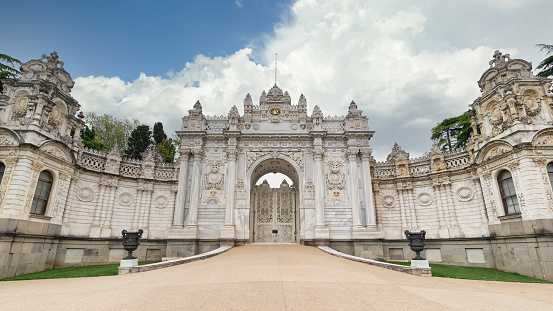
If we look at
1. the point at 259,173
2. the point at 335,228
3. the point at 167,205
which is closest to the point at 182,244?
the point at 167,205

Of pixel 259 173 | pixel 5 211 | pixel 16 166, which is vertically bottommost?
Answer: pixel 5 211

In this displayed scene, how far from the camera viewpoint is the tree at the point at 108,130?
32.5m

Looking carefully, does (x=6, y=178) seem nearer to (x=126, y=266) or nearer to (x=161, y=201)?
(x=126, y=266)

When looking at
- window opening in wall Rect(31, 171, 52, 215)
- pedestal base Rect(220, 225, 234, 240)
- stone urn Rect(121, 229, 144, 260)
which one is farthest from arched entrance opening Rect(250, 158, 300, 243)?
window opening in wall Rect(31, 171, 52, 215)

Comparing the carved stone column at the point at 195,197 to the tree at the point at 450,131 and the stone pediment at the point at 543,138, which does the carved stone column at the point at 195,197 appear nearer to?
the stone pediment at the point at 543,138

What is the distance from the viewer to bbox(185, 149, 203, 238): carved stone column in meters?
18.6

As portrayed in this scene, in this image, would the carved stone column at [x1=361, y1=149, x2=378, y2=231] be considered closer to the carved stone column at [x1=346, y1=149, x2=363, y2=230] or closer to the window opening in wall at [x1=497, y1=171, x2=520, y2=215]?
the carved stone column at [x1=346, y1=149, x2=363, y2=230]

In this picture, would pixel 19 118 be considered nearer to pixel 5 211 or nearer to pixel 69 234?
pixel 5 211

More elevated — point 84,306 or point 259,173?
point 259,173

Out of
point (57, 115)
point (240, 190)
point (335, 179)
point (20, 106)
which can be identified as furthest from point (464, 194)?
point (20, 106)

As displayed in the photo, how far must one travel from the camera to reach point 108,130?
32.8 metres

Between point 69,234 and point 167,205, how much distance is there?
231 inches

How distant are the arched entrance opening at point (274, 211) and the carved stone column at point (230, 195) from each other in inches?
70.9

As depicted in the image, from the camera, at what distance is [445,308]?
5703 mm
